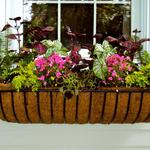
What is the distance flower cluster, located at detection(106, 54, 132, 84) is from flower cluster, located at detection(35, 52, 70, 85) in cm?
22

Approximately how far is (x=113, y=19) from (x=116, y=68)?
0.69 meters

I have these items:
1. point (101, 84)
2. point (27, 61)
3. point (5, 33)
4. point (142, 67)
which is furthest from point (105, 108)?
point (5, 33)

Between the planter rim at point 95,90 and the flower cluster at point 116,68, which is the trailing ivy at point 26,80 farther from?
the flower cluster at point 116,68

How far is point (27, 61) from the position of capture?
2.42 m

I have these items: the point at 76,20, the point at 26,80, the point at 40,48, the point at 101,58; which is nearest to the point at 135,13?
the point at 76,20

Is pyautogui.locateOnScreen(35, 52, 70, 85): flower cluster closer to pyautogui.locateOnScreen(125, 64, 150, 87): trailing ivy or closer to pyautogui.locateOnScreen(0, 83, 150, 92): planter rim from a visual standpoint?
pyautogui.locateOnScreen(0, 83, 150, 92): planter rim

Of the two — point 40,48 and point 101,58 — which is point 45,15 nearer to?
point 40,48

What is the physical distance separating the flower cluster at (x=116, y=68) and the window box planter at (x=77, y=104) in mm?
53

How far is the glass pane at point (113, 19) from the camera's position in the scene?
293cm
